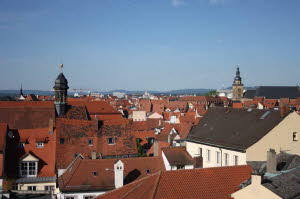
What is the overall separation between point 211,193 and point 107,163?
13.0m

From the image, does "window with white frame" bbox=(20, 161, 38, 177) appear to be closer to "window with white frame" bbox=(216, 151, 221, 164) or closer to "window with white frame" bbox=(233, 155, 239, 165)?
"window with white frame" bbox=(216, 151, 221, 164)

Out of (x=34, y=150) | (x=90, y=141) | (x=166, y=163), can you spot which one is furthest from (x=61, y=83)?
(x=166, y=163)

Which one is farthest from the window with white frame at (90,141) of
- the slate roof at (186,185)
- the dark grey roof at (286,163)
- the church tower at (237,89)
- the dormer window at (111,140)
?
the church tower at (237,89)

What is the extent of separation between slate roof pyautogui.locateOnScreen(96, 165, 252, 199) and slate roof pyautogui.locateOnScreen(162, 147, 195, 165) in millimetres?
13047

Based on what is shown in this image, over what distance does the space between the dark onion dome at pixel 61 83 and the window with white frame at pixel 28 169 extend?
17179 millimetres

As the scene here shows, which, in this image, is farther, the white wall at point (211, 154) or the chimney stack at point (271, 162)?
the white wall at point (211, 154)

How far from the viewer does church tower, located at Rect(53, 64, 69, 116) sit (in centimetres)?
5103

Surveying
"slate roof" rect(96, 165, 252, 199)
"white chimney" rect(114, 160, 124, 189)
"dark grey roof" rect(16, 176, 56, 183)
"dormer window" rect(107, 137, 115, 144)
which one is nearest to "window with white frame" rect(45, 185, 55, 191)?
"dark grey roof" rect(16, 176, 56, 183)

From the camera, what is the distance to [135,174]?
33.7 meters

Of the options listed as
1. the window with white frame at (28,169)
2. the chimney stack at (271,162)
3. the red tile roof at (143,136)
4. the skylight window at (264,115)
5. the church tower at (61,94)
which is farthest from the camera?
the red tile roof at (143,136)

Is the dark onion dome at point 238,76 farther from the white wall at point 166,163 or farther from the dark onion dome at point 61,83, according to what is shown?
the white wall at point 166,163

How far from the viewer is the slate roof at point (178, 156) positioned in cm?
3860

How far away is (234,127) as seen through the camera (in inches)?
1625

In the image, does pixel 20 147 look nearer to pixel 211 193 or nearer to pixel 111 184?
pixel 111 184
